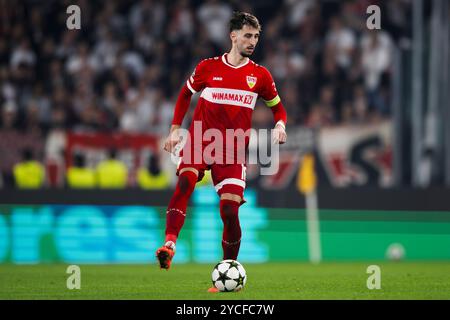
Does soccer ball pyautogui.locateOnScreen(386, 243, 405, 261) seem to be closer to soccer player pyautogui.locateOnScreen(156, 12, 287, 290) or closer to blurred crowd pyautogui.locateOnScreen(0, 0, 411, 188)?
blurred crowd pyautogui.locateOnScreen(0, 0, 411, 188)

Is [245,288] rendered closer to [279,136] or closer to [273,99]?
[279,136]

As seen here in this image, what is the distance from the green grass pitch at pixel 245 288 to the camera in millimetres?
8836

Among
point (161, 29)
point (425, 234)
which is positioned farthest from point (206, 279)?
point (161, 29)

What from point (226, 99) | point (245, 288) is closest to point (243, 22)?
point (226, 99)

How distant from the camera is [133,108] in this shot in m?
19.5

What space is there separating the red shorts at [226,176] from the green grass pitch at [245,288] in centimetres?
89

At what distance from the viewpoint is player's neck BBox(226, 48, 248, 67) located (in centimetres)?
948

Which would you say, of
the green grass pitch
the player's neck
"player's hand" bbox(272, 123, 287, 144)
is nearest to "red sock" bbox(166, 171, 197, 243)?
the green grass pitch

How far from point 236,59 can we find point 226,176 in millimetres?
1068

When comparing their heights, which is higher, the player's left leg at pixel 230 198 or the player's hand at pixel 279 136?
the player's hand at pixel 279 136

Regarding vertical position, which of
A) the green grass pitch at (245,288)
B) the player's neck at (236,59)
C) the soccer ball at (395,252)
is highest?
the player's neck at (236,59)

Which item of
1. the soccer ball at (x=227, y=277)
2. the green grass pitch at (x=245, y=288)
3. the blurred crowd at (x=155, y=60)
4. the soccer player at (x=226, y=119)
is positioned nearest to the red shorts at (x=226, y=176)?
the soccer player at (x=226, y=119)

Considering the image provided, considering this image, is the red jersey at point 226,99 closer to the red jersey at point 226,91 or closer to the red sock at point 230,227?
the red jersey at point 226,91

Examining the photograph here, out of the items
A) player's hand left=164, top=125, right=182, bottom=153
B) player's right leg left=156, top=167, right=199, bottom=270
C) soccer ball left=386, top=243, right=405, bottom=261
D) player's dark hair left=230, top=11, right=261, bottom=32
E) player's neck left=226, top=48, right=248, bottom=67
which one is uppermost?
player's dark hair left=230, top=11, right=261, bottom=32
